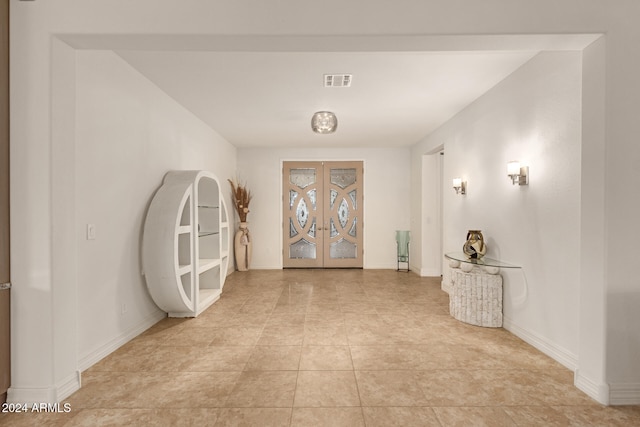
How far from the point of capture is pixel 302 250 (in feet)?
24.8

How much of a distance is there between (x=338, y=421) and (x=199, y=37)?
252 centimetres

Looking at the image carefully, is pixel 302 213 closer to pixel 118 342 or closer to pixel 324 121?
pixel 324 121

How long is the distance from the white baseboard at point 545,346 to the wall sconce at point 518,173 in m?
1.42

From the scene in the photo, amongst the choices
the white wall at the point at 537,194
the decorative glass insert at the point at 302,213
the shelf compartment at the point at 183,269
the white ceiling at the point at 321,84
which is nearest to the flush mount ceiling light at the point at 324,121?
the white ceiling at the point at 321,84

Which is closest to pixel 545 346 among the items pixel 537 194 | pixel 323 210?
pixel 537 194

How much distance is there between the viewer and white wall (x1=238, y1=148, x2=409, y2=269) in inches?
293

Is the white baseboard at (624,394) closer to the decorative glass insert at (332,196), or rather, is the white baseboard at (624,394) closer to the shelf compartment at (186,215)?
the shelf compartment at (186,215)

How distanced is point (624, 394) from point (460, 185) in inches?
113

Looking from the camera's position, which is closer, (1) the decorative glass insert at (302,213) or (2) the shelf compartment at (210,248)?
(2) the shelf compartment at (210,248)

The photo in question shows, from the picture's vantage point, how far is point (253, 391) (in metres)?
2.37

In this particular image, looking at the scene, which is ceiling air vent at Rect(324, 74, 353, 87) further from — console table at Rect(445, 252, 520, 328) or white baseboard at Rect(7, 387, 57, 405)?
white baseboard at Rect(7, 387, 57, 405)

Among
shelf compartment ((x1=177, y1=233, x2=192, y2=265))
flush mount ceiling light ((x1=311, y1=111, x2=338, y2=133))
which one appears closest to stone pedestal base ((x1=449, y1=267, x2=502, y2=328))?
flush mount ceiling light ((x1=311, y1=111, x2=338, y2=133))

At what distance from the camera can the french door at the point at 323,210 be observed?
7.48m

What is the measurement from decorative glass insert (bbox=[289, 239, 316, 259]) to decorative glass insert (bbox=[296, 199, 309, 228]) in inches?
15.4
